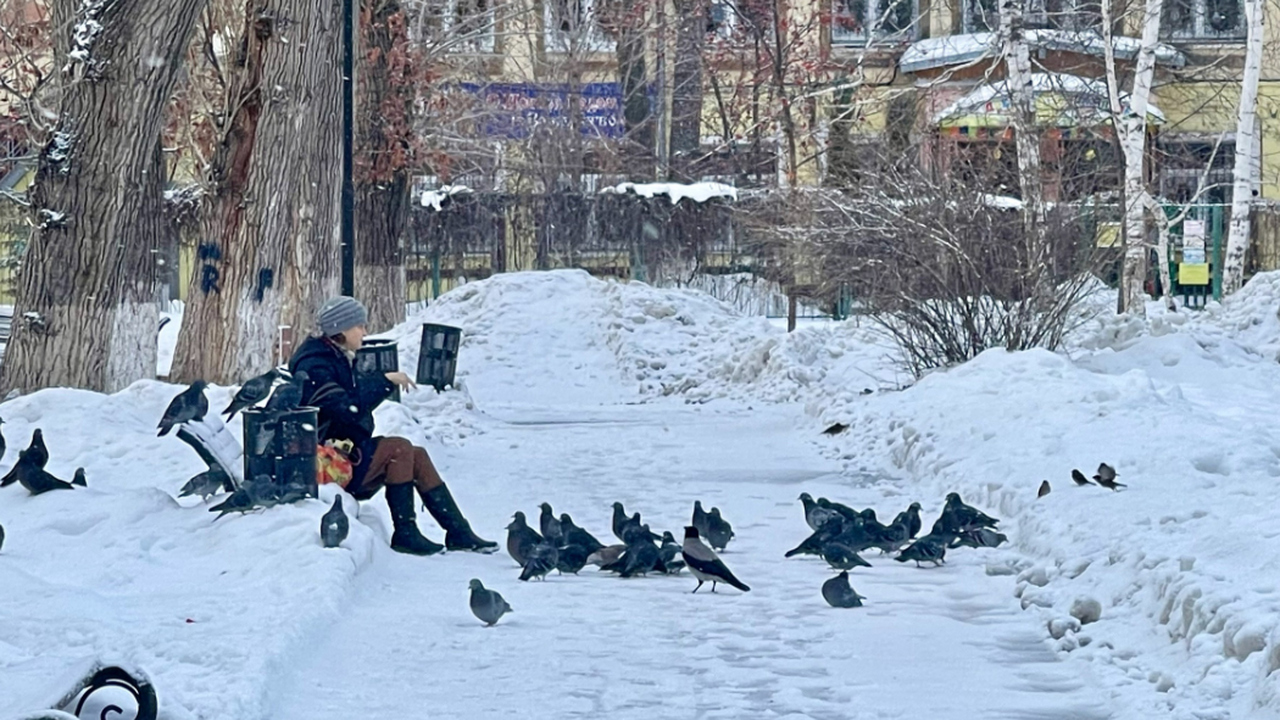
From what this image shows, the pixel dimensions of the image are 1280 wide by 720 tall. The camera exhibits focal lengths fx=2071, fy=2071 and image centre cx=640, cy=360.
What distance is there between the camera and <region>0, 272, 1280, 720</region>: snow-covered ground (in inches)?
265

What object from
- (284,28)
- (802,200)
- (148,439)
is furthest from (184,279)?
(148,439)

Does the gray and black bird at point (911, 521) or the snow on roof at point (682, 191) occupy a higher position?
the snow on roof at point (682, 191)

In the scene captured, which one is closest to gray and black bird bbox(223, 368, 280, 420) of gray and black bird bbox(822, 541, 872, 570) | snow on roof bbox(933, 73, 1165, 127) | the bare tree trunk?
gray and black bird bbox(822, 541, 872, 570)

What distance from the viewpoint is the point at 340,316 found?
9.96 meters

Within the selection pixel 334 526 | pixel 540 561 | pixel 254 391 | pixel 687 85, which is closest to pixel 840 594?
pixel 540 561

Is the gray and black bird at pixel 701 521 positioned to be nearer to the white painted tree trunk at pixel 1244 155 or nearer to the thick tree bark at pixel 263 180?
the thick tree bark at pixel 263 180

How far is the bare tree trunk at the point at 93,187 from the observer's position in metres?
15.0

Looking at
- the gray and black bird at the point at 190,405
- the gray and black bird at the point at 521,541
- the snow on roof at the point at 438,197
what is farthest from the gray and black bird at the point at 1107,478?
the snow on roof at the point at 438,197

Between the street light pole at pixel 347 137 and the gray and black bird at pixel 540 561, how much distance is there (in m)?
9.56

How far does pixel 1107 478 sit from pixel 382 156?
16.8 meters

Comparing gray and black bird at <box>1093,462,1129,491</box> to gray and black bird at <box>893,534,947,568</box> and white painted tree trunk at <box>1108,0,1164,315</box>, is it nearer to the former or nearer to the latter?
gray and black bird at <box>893,534,947,568</box>

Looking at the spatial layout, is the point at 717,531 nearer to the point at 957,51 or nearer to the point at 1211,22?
the point at 957,51

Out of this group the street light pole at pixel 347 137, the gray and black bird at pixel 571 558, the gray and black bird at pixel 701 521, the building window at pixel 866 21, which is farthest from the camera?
the building window at pixel 866 21

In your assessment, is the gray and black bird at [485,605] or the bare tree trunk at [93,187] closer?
the gray and black bird at [485,605]
